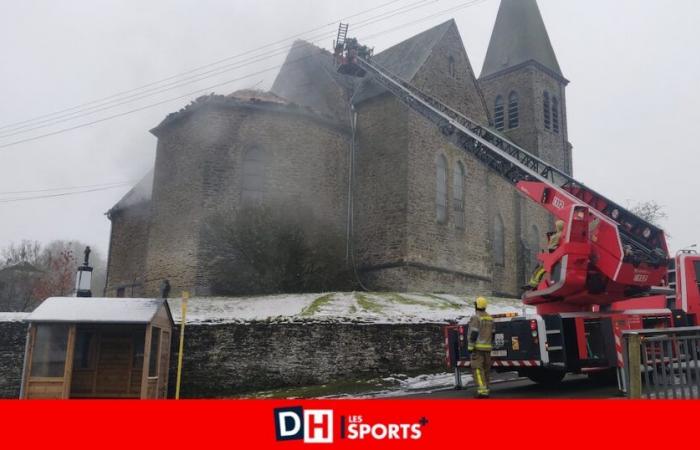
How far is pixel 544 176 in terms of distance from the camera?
1480 centimetres

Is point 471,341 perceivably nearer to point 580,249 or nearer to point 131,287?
point 580,249

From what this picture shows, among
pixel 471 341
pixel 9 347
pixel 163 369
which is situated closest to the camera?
pixel 471 341

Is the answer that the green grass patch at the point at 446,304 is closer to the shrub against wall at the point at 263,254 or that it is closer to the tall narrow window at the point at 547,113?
the shrub against wall at the point at 263,254

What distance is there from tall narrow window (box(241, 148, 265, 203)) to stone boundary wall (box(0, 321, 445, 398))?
10602mm

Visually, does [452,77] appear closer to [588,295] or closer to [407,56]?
[407,56]

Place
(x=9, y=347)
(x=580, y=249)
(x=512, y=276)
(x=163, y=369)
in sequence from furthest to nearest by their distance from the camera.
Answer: (x=512, y=276) < (x=9, y=347) < (x=163, y=369) < (x=580, y=249)

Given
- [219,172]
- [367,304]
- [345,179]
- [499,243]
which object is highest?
[345,179]

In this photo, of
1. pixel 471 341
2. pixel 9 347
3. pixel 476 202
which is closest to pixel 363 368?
pixel 471 341

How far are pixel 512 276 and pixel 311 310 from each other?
19.1 m

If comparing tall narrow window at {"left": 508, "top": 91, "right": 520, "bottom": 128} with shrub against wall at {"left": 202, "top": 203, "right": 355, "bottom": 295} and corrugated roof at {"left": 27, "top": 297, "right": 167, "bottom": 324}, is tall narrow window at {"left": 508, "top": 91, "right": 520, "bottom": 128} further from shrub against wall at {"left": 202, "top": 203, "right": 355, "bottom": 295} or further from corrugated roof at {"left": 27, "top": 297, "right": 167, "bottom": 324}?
corrugated roof at {"left": 27, "top": 297, "right": 167, "bottom": 324}

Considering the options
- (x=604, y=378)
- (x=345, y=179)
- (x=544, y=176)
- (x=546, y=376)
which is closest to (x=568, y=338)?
(x=546, y=376)

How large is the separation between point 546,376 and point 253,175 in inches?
667

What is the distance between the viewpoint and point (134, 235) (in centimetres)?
3086

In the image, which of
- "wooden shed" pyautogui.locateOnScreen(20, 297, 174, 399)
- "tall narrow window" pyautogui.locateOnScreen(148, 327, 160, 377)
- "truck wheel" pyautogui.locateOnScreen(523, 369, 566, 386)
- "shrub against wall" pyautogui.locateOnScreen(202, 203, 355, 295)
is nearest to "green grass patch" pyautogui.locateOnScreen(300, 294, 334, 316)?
"shrub against wall" pyautogui.locateOnScreen(202, 203, 355, 295)
